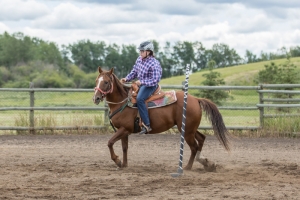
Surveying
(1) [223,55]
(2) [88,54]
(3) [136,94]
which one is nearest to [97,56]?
(2) [88,54]

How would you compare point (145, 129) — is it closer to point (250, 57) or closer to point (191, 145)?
point (191, 145)

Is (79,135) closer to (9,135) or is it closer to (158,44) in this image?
(9,135)

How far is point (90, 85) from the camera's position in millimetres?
57312

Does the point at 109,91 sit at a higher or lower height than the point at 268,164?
higher

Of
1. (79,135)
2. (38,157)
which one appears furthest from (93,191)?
(79,135)

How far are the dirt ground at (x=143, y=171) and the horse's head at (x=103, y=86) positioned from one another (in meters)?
1.32

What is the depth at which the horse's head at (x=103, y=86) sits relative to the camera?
407 inches

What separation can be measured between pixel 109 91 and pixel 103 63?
7612 centimetres

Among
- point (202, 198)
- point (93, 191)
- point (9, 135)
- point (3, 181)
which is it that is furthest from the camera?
point (9, 135)

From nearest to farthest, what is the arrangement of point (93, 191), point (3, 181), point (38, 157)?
point (93, 191) < point (3, 181) < point (38, 157)

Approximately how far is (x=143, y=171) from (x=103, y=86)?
169cm

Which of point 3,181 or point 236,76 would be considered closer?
point 3,181

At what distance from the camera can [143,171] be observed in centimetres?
1041

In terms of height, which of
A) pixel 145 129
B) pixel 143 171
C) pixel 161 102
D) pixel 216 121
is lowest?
pixel 143 171
